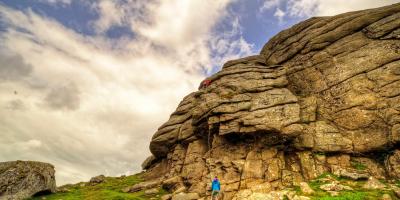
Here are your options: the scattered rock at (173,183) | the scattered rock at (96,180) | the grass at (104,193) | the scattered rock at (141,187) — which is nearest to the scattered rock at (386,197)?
the scattered rock at (173,183)

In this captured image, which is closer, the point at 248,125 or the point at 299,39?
the point at 248,125

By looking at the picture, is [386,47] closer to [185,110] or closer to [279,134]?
[279,134]

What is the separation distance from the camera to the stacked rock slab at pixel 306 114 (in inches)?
1651

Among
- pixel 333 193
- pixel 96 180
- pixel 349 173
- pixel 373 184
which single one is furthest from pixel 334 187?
pixel 96 180

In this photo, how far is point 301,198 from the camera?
1380 inches

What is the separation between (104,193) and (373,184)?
140 feet

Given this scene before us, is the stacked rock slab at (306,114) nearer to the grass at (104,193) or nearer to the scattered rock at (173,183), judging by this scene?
the scattered rock at (173,183)

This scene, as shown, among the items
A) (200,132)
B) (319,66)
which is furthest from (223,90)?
(319,66)

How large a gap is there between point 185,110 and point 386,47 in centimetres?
4088

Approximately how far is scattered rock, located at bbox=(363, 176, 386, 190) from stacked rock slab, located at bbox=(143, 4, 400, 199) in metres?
2.70

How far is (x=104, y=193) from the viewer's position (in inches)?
2099

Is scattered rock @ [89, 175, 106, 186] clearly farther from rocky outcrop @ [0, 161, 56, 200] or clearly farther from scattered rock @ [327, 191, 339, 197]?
scattered rock @ [327, 191, 339, 197]

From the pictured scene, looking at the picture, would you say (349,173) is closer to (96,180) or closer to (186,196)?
(186,196)

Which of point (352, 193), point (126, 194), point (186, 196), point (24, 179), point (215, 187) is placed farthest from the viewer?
point (126, 194)
